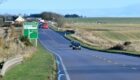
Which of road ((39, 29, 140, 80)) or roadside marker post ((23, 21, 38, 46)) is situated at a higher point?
road ((39, 29, 140, 80))

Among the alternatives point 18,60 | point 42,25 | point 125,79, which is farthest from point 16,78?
point 42,25

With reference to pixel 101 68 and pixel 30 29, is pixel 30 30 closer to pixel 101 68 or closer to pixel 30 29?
pixel 30 29

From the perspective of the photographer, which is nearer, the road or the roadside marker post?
the road

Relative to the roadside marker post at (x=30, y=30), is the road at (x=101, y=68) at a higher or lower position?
higher

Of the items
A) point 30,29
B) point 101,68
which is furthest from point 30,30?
point 101,68

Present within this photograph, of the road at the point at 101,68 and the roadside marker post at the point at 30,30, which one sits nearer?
the road at the point at 101,68

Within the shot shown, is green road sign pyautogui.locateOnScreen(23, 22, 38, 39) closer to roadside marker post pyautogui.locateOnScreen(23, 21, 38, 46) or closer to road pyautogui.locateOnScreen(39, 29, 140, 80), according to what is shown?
roadside marker post pyautogui.locateOnScreen(23, 21, 38, 46)

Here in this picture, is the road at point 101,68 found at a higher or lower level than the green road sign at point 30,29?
higher

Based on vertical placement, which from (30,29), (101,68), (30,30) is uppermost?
(101,68)

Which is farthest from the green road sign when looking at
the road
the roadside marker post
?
the road

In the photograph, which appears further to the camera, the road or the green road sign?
the green road sign

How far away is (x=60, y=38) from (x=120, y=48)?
161ft

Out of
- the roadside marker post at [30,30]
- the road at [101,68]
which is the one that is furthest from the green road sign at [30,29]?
the road at [101,68]

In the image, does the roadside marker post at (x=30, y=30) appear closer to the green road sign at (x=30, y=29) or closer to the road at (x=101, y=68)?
the green road sign at (x=30, y=29)
